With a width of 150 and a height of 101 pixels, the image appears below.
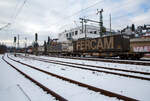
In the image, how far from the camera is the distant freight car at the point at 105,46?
1867 cm

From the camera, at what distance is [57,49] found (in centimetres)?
3781

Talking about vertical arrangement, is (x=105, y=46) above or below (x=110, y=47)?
above

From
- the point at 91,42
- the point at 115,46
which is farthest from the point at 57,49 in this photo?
the point at 115,46

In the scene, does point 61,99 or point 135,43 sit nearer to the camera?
point 61,99

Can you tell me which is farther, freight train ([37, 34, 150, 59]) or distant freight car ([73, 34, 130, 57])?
distant freight car ([73, 34, 130, 57])

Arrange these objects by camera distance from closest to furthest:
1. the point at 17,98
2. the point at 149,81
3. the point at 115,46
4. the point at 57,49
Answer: the point at 17,98 → the point at 149,81 → the point at 115,46 → the point at 57,49

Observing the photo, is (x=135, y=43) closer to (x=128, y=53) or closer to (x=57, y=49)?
(x=128, y=53)

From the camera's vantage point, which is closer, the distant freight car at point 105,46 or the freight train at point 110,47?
the freight train at point 110,47

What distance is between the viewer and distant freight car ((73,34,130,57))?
18.7 meters

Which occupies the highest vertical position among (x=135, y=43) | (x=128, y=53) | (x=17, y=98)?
(x=135, y=43)

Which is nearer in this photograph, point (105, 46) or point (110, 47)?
point (110, 47)

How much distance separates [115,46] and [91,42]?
236 inches

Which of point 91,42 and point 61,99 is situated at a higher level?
point 91,42

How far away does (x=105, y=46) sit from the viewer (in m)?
21.2
